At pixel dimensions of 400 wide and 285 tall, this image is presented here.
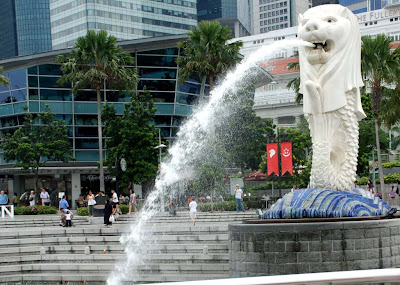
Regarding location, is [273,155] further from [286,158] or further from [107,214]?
[107,214]

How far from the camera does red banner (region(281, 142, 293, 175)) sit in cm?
3341

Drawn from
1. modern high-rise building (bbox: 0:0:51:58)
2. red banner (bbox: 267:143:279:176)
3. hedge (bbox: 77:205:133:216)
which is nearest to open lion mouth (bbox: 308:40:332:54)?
red banner (bbox: 267:143:279:176)

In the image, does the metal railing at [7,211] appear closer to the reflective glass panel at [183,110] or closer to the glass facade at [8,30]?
the reflective glass panel at [183,110]

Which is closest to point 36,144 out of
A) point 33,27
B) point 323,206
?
point 323,206

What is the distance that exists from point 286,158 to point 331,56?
52.1ft

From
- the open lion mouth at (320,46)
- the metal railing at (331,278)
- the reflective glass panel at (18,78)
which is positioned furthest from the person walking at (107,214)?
the reflective glass panel at (18,78)

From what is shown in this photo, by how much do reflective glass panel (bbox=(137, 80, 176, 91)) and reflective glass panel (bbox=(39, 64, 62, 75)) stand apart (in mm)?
6414

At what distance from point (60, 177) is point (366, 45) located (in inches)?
1215

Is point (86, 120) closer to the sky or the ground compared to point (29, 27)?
closer to the ground

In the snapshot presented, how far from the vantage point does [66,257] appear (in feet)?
71.9

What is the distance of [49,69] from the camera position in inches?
2042

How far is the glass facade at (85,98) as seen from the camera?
52.0 metres

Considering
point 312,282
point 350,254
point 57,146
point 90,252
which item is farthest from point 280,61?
point 312,282

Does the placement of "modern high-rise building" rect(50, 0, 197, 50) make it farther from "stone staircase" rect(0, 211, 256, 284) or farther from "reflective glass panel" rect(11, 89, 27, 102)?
"stone staircase" rect(0, 211, 256, 284)
